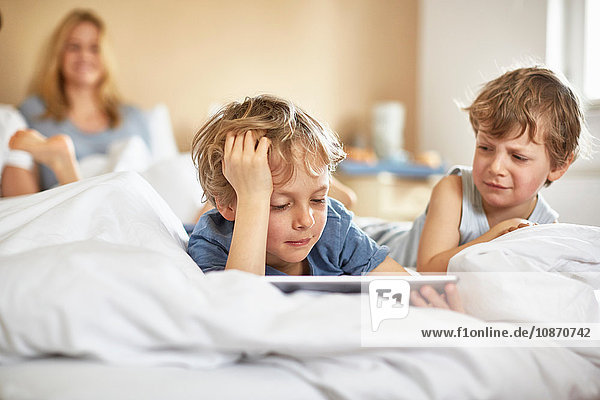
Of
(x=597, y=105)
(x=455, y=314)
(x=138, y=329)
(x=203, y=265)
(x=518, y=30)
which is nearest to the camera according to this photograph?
(x=138, y=329)

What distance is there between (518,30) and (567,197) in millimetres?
902

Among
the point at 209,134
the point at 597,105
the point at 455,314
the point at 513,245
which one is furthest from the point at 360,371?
the point at 597,105

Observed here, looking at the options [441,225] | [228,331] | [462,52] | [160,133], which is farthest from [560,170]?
[160,133]

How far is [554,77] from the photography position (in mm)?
1110

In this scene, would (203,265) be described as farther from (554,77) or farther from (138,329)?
(554,77)

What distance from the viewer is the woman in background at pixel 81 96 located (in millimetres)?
2238

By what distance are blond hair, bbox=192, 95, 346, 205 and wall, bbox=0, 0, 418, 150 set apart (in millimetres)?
1902

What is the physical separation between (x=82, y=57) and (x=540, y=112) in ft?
6.40

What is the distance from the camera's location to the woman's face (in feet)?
7.75

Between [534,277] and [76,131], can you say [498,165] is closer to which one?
[534,277]

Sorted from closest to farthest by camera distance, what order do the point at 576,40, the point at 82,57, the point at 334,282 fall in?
the point at 334,282 < the point at 576,40 < the point at 82,57

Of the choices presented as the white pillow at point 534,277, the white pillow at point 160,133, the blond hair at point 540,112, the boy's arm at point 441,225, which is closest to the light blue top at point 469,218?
the boy's arm at point 441,225

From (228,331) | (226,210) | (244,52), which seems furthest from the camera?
(244,52)

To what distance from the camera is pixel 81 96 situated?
2381mm
